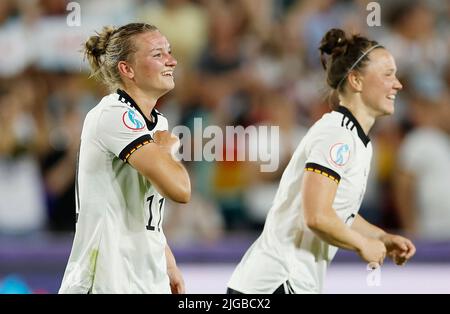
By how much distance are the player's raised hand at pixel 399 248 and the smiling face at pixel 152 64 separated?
127 cm

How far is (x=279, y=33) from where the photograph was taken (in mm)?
8398

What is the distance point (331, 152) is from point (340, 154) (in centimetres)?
4

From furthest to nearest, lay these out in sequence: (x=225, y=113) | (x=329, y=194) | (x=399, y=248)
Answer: (x=225, y=113) < (x=399, y=248) < (x=329, y=194)

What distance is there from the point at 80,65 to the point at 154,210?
441 centimetres

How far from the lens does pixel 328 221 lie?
13.2 ft

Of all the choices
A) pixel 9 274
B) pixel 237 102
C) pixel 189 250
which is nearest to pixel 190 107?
pixel 237 102

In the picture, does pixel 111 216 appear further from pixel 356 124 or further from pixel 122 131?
pixel 356 124

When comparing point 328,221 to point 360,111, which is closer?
point 328,221

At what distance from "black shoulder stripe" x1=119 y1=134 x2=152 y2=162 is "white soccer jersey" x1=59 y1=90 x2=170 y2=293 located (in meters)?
0.03

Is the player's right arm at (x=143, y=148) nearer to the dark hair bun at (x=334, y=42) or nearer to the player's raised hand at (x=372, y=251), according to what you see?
the player's raised hand at (x=372, y=251)

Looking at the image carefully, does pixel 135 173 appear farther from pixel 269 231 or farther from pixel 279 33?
pixel 279 33

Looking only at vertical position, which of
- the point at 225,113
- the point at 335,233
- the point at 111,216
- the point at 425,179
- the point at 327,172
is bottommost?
the point at 425,179

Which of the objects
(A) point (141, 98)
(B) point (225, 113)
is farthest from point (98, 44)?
(B) point (225, 113)

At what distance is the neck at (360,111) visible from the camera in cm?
445
